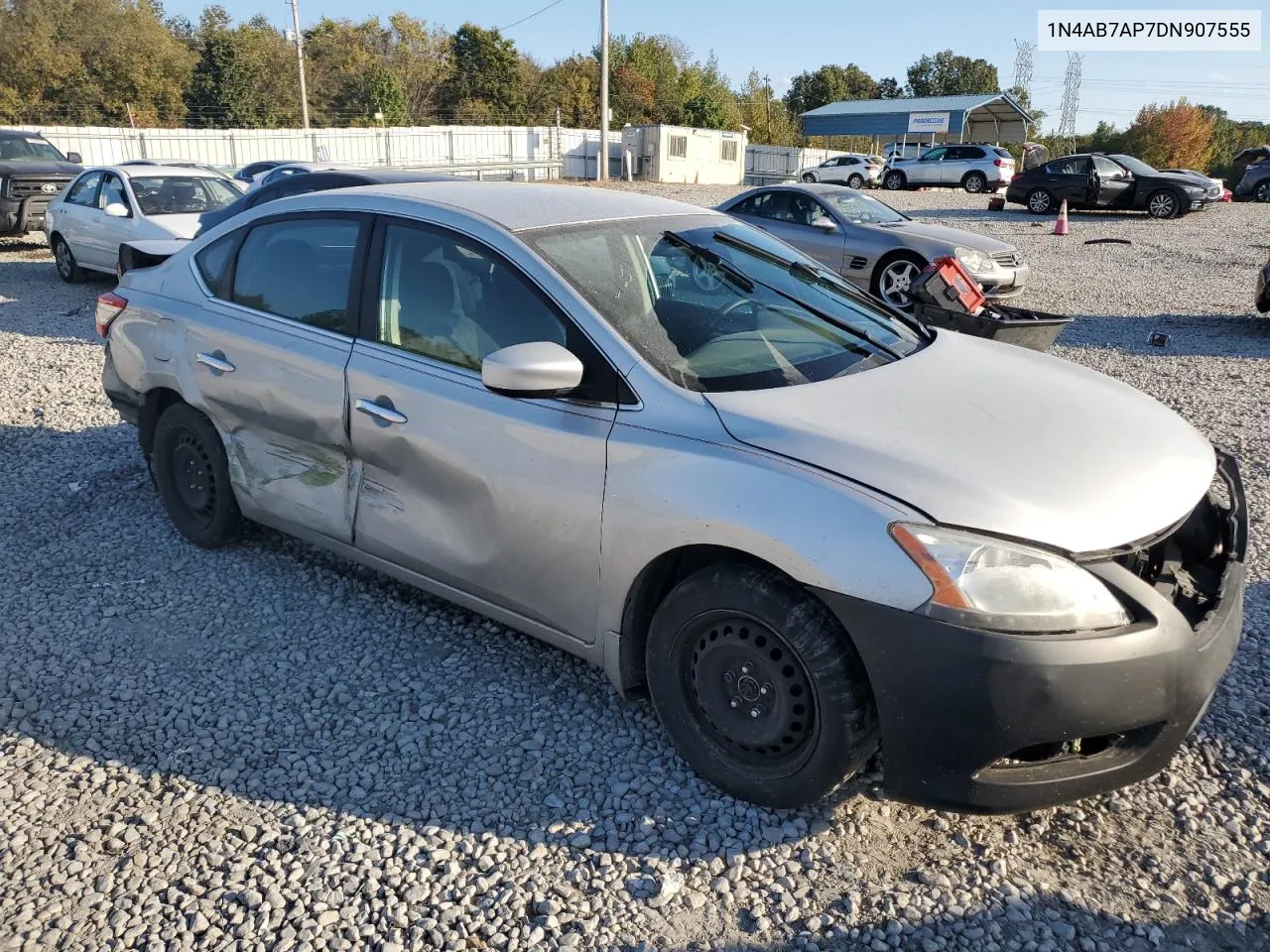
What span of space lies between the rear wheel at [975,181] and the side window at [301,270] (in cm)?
3180

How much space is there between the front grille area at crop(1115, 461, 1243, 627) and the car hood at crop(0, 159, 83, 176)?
17.0 meters

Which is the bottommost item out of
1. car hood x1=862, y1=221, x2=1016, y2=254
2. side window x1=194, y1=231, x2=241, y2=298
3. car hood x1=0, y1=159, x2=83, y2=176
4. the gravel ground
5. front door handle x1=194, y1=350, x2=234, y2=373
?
the gravel ground

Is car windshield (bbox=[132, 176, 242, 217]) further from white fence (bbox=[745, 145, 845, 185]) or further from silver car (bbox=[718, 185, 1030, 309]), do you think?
white fence (bbox=[745, 145, 845, 185])

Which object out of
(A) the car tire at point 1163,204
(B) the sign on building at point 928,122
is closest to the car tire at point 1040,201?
(A) the car tire at point 1163,204

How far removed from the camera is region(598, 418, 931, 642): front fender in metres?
2.42

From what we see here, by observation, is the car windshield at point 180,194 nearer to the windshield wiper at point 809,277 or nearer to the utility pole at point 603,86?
the windshield wiper at point 809,277

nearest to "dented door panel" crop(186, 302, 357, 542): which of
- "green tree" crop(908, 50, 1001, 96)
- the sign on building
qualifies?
the sign on building

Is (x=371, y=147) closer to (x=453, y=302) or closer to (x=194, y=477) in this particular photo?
(x=194, y=477)

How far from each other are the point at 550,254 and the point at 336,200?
126cm

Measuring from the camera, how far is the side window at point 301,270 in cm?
378

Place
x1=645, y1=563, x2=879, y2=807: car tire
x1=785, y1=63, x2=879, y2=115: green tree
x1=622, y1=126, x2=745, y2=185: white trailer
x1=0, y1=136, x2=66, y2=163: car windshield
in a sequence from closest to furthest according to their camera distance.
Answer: x1=645, y1=563, x2=879, y2=807: car tire → x1=0, y1=136, x2=66, y2=163: car windshield → x1=622, y1=126, x2=745, y2=185: white trailer → x1=785, y1=63, x2=879, y2=115: green tree

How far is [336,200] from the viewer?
13.1ft

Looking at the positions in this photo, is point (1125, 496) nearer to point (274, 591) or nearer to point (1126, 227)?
point (274, 591)

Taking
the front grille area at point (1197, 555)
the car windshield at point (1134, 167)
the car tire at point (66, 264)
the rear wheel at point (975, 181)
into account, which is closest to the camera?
the front grille area at point (1197, 555)
